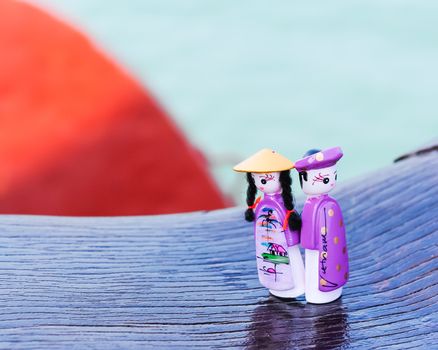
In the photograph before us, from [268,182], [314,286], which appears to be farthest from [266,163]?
[314,286]

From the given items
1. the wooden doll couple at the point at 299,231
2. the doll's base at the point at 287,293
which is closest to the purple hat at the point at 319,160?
the wooden doll couple at the point at 299,231

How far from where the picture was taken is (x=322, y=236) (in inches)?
30.6

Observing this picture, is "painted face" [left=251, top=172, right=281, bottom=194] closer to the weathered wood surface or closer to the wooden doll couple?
the wooden doll couple

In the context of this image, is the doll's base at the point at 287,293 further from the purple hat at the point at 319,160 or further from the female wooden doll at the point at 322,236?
the purple hat at the point at 319,160

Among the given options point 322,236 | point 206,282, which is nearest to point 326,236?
point 322,236

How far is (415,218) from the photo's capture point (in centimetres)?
86

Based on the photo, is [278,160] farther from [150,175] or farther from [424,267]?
[150,175]

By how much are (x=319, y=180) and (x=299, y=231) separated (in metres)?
0.06

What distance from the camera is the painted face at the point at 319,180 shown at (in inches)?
30.2

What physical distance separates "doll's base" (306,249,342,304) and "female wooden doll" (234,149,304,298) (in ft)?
0.04

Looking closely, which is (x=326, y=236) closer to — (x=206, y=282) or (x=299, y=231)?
(x=299, y=231)

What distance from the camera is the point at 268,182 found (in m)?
0.79

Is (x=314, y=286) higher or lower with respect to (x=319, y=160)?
lower

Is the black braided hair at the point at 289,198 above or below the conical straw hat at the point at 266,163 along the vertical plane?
below
